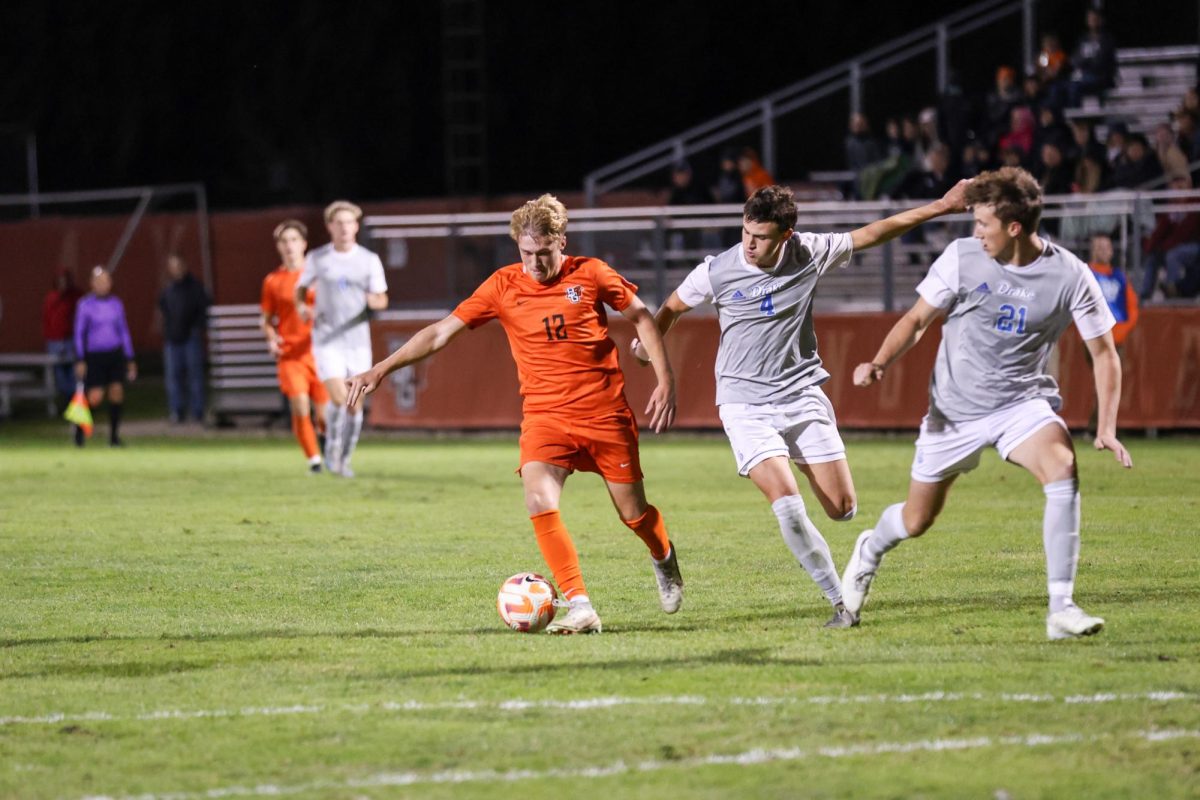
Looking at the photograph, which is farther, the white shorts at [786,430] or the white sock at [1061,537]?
the white shorts at [786,430]

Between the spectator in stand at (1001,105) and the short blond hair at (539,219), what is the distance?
50.2 ft

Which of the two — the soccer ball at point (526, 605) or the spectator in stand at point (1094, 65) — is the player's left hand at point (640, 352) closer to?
the soccer ball at point (526, 605)

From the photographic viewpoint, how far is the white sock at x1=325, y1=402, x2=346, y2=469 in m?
16.8

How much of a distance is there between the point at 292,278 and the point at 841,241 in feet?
31.4

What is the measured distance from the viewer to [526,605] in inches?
325

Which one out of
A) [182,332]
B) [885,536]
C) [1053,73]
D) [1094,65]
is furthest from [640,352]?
[182,332]

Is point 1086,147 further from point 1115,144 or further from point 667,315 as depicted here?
point 667,315

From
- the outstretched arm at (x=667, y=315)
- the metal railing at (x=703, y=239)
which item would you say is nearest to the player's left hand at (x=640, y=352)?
the outstretched arm at (x=667, y=315)

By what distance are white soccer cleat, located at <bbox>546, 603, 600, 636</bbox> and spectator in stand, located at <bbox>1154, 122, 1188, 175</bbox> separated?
553 inches

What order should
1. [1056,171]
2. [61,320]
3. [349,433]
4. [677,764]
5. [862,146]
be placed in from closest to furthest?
[677,764] → [349,433] → [1056,171] → [862,146] → [61,320]

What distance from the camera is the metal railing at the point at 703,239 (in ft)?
65.9

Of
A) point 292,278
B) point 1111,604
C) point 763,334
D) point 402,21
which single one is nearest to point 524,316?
point 763,334

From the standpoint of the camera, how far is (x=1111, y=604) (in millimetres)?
8727

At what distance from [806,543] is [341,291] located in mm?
9042
